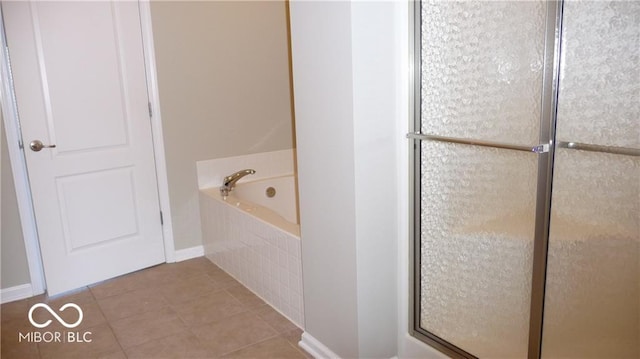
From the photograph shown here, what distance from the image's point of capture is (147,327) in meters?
2.29

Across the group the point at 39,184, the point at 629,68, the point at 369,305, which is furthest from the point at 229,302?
the point at 629,68

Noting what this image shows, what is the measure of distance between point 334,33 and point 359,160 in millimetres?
439

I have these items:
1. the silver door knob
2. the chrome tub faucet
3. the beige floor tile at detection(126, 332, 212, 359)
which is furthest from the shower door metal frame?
the silver door knob

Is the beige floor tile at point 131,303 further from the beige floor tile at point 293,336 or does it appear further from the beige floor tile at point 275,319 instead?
the beige floor tile at point 293,336

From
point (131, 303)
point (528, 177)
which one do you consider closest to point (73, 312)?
point (131, 303)

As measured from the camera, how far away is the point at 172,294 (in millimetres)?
2627

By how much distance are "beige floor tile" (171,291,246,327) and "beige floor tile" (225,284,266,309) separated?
1.0 inches

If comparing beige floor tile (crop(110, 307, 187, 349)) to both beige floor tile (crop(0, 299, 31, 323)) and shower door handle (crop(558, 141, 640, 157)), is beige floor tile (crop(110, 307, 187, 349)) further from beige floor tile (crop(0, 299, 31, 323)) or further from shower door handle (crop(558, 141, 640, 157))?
shower door handle (crop(558, 141, 640, 157))

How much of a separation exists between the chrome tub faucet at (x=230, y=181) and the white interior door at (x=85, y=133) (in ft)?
1.39

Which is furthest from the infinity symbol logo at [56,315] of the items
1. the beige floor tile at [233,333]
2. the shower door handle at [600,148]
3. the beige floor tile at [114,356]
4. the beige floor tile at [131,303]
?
the shower door handle at [600,148]

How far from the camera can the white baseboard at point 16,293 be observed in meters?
2.58

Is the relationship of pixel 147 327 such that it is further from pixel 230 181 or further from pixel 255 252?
pixel 230 181

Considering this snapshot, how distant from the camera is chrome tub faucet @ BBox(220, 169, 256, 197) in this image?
2.99m

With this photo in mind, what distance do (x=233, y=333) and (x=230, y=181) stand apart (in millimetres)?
1067
